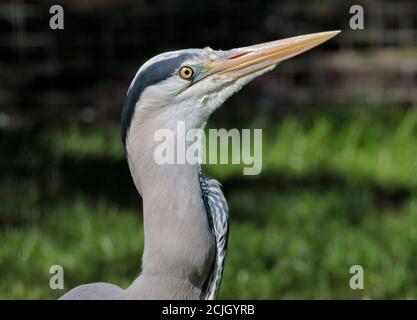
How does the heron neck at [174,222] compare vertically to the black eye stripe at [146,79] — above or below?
below

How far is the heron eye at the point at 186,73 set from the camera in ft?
9.05

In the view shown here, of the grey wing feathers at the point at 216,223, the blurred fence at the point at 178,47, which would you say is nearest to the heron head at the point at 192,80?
the grey wing feathers at the point at 216,223

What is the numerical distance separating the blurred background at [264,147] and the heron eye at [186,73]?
1463mm

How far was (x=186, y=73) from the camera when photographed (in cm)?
277

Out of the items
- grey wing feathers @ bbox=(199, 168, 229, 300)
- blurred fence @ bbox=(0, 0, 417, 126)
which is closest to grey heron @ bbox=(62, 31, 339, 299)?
grey wing feathers @ bbox=(199, 168, 229, 300)

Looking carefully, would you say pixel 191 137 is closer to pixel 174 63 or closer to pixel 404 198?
pixel 174 63

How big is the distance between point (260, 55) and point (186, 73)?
0.22 meters

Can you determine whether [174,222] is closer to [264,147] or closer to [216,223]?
[216,223]

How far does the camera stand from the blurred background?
4348 mm

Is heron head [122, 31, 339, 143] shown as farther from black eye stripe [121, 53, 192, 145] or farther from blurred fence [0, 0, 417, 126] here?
blurred fence [0, 0, 417, 126]

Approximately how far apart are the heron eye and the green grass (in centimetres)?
147

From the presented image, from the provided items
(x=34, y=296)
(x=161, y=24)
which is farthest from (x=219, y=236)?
(x=161, y=24)

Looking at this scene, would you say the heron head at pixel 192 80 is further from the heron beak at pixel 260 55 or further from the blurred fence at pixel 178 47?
the blurred fence at pixel 178 47

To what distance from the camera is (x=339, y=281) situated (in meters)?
4.23
